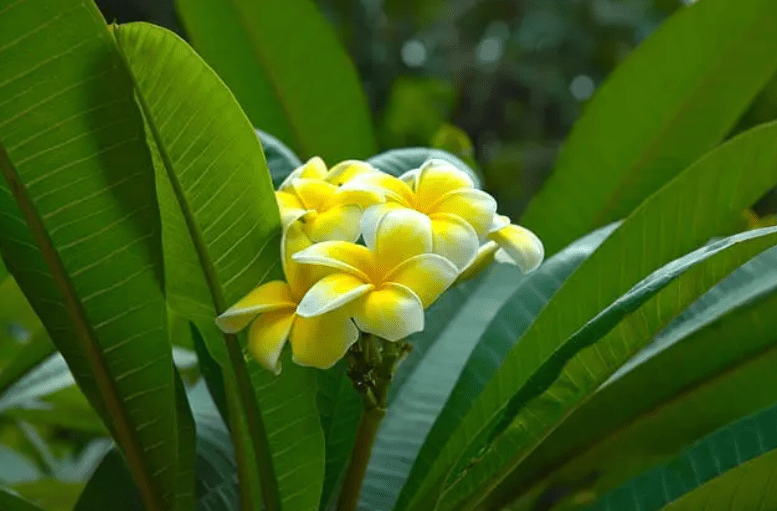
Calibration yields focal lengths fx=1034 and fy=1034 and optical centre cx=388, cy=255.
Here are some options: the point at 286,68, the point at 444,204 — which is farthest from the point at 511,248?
the point at 286,68

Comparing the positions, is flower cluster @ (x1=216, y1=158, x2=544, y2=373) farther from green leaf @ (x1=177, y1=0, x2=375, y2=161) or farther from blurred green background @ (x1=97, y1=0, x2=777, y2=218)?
blurred green background @ (x1=97, y1=0, x2=777, y2=218)

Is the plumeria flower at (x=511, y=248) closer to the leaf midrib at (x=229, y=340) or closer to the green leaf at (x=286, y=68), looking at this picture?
the leaf midrib at (x=229, y=340)

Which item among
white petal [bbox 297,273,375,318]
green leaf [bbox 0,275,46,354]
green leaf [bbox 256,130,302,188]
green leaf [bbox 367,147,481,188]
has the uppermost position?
green leaf [bbox 0,275,46,354]

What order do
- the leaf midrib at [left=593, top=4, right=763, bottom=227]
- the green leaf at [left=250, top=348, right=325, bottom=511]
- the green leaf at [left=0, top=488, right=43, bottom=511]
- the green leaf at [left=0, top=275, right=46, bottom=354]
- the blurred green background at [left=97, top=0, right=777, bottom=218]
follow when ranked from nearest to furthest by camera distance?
1. the green leaf at [left=250, top=348, right=325, bottom=511]
2. the green leaf at [left=0, top=488, right=43, bottom=511]
3. the leaf midrib at [left=593, top=4, right=763, bottom=227]
4. the green leaf at [left=0, top=275, right=46, bottom=354]
5. the blurred green background at [left=97, top=0, right=777, bottom=218]

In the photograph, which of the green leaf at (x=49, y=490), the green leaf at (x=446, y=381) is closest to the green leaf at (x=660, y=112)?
the green leaf at (x=446, y=381)

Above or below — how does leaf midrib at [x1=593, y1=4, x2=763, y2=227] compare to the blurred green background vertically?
below

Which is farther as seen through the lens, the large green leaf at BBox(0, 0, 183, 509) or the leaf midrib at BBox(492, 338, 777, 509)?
the leaf midrib at BBox(492, 338, 777, 509)

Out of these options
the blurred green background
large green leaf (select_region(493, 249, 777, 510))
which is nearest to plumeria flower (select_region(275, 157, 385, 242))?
large green leaf (select_region(493, 249, 777, 510))
